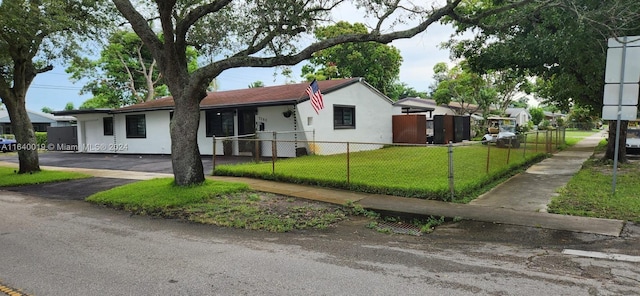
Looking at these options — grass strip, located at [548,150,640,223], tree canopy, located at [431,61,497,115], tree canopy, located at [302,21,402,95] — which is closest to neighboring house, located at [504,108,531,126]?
tree canopy, located at [431,61,497,115]

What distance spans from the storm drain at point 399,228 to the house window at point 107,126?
21776mm

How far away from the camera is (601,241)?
5816 mm

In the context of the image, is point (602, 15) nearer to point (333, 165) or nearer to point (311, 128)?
point (333, 165)

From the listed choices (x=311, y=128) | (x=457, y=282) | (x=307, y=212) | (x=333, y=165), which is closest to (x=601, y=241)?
(x=457, y=282)

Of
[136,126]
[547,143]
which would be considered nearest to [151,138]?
[136,126]

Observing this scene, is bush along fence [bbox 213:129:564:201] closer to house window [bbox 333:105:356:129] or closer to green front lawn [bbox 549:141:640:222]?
green front lawn [bbox 549:141:640:222]

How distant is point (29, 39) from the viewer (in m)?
13.0

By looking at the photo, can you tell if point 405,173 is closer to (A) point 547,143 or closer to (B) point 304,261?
(B) point 304,261

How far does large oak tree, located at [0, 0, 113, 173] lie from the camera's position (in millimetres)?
11711

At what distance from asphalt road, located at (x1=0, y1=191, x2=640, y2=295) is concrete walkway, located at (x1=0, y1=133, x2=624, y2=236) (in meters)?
0.42

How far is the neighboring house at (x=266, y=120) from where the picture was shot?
695 inches

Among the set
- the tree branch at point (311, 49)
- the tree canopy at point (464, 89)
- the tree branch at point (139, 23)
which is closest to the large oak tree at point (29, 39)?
the tree branch at point (139, 23)

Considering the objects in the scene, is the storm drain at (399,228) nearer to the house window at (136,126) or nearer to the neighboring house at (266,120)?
the neighboring house at (266,120)

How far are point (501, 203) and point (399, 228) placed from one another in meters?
2.82
